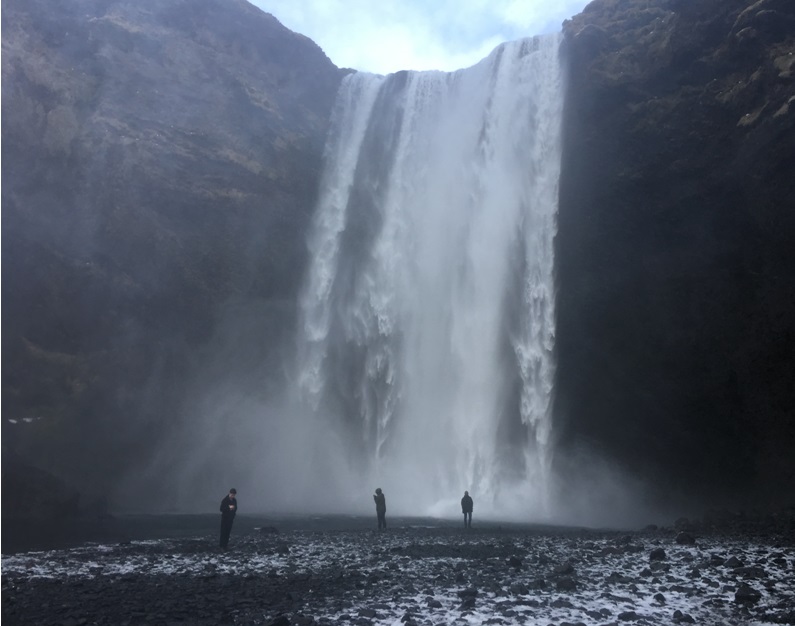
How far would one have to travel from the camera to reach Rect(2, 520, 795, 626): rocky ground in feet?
28.6

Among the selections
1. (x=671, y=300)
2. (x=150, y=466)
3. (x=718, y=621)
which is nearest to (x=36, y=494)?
(x=150, y=466)

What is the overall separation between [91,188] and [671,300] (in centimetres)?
2807

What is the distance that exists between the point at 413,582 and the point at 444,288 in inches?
905

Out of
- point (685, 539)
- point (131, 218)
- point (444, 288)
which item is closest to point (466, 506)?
point (685, 539)

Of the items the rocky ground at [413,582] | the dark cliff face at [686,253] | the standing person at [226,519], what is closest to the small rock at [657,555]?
the rocky ground at [413,582]

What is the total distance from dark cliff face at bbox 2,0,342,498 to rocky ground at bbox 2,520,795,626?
16.2 metres

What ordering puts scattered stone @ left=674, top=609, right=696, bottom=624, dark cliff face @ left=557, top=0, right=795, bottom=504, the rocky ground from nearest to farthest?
1. scattered stone @ left=674, top=609, right=696, bottom=624
2. the rocky ground
3. dark cliff face @ left=557, top=0, right=795, bottom=504

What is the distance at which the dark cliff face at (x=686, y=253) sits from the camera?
77.2 ft

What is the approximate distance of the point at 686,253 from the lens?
84.6ft

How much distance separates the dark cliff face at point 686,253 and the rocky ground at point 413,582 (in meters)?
9.61

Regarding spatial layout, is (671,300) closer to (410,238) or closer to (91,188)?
(410,238)

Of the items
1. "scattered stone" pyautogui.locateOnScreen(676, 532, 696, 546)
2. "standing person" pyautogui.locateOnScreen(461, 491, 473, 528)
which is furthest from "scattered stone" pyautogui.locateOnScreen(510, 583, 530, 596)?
"standing person" pyautogui.locateOnScreen(461, 491, 473, 528)

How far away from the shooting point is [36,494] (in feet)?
77.5

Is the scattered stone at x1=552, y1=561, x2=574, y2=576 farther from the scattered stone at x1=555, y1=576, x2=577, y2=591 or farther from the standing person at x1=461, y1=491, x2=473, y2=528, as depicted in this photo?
the standing person at x1=461, y1=491, x2=473, y2=528
